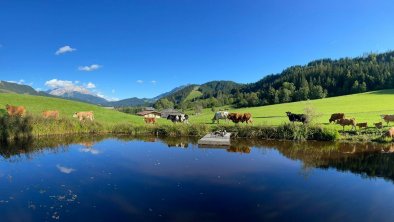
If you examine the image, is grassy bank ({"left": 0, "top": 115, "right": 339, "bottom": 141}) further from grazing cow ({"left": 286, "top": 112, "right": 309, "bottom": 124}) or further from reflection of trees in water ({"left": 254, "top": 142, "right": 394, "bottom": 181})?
grazing cow ({"left": 286, "top": 112, "right": 309, "bottom": 124})

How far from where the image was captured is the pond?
35.7 feet

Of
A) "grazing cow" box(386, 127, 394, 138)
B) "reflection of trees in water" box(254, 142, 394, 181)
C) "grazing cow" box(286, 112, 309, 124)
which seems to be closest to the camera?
"reflection of trees in water" box(254, 142, 394, 181)

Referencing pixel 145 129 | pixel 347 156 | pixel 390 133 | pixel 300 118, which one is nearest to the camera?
pixel 347 156

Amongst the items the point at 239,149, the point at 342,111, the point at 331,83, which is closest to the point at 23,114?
the point at 239,149

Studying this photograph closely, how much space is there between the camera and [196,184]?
14.4 metres

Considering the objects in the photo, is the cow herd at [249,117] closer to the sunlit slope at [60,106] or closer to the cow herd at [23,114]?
the cow herd at [23,114]

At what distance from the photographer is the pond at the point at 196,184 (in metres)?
10.9

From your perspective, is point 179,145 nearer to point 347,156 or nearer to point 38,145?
point 38,145

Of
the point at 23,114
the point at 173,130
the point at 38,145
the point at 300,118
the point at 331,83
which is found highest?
the point at 331,83

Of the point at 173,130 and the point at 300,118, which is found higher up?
the point at 300,118

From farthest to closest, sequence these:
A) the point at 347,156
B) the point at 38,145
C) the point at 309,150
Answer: the point at 38,145 < the point at 309,150 < the point at 347,156

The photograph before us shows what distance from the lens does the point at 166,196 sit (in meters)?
12.7

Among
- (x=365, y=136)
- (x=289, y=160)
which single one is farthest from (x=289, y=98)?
(x=289, y=160)

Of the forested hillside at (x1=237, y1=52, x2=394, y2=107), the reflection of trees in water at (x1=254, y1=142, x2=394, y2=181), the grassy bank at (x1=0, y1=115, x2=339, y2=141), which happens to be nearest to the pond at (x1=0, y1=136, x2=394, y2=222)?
the reflection of trees in water at (x1=254, y1=142, x2=394, y2=181)
